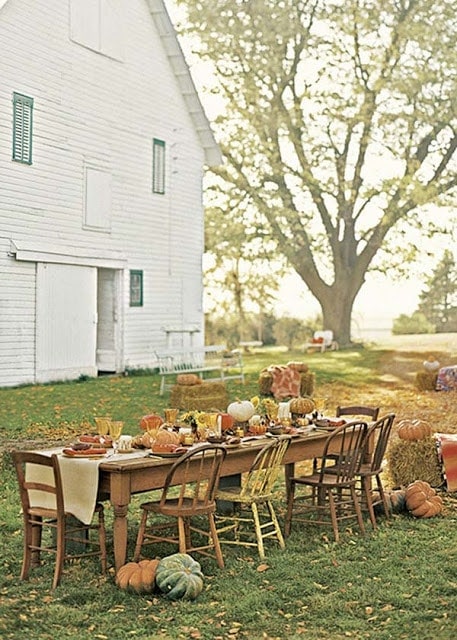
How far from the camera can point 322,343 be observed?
1186 inches

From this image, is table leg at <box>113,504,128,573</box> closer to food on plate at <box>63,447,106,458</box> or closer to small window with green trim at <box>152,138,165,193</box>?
food on plate at <box>63,447,106,458</box>

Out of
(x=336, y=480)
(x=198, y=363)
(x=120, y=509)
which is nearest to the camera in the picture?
(x=120, y=509)

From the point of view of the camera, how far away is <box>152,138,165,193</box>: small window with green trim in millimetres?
22400

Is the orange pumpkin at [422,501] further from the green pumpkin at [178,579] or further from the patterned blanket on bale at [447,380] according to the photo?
the patterned blanket on bale at [447,380]

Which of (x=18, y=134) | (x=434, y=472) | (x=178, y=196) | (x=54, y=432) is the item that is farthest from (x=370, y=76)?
(x=434, y=472)

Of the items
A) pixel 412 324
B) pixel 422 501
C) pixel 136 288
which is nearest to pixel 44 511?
pixel 422 501

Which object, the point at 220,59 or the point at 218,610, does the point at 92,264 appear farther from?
the point at 218,610

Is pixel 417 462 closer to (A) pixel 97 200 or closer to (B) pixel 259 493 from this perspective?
(B) pixel 259 493

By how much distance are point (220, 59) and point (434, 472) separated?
19.5 m

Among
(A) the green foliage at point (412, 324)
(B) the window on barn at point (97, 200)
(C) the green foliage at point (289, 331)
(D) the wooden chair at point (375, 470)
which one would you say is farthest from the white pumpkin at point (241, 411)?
(A) the green foliage at point (412, 324)

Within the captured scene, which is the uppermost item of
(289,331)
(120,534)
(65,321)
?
(65,321)

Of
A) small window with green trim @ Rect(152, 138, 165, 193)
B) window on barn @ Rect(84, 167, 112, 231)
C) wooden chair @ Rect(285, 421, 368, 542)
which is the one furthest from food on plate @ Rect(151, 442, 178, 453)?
small window with green trim @ Rect(152, 138, 165, 193)

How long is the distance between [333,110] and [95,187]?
9.83 m

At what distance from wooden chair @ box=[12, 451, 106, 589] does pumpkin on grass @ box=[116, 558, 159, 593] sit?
434mm
